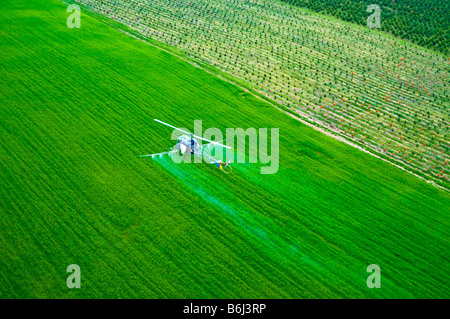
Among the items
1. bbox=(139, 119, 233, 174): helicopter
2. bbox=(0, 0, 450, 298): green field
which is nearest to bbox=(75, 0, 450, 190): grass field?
bbox=(0, 0, 450, 298): green field

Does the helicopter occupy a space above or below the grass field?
below

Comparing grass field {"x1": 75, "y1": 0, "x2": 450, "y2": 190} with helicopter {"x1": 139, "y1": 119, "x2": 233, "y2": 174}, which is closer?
helicopter {"x1": 139, "y1": 119, "x2": 233, "y2": 174}

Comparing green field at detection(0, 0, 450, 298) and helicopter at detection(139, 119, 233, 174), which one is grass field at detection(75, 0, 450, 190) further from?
helicopter at detection(139, 119, 233, 174)

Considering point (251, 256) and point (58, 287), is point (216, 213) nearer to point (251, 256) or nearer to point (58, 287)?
point (251, 256)

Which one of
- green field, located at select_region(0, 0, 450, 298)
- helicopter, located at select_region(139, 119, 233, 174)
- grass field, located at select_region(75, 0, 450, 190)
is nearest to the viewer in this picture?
green field, located at select_region(0, 0, 450, 298)

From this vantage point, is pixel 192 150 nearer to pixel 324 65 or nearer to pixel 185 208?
pixel 185 208

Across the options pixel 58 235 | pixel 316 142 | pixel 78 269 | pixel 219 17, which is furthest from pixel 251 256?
pixel 219 17

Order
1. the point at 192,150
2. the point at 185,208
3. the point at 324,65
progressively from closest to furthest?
1. the point at 185,208
2. the point at 192,150
3. the point at 324,65

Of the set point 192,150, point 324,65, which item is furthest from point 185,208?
point 324,65
